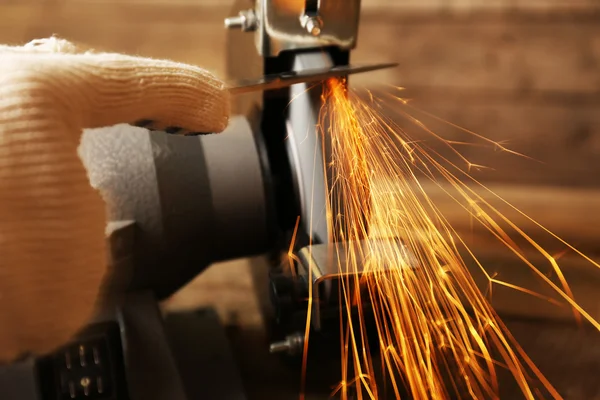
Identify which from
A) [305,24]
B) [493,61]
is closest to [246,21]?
[305,24]

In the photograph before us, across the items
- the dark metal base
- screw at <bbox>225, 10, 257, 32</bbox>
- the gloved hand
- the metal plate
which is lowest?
the dark metal base

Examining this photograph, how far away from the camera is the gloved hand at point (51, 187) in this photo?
0.29 m

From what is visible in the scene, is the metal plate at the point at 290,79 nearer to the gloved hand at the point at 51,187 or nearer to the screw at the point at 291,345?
the gloved hand at the point at 51,187

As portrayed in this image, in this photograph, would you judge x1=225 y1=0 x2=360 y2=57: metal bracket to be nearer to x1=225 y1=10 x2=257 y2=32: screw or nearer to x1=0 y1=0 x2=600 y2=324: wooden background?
x1=225 y1=10 x2=257 y2=32: screw

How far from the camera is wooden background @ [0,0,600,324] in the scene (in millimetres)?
881

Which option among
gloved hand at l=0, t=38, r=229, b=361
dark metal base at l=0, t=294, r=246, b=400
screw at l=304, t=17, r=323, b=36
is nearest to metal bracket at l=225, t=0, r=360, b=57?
screw at l=304, t=17, r=323, b=36

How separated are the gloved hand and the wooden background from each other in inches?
23.3

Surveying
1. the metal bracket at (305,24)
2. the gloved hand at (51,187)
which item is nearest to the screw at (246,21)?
the metal bracket at (305,24)

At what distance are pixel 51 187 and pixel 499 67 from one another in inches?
31.6

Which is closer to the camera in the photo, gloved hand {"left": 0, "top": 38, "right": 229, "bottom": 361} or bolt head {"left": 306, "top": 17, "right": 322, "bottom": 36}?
gloved hand {"left": 0, "top": 38, "right": 229, "bottom": 361}

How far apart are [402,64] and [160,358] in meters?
0.63

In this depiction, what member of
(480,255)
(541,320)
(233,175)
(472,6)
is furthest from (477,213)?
(233,175)

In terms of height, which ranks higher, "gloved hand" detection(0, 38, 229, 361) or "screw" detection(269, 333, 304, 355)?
"gloved hand" detection(0, 38, 229, 361)

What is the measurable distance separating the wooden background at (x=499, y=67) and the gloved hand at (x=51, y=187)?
1.94 feet
